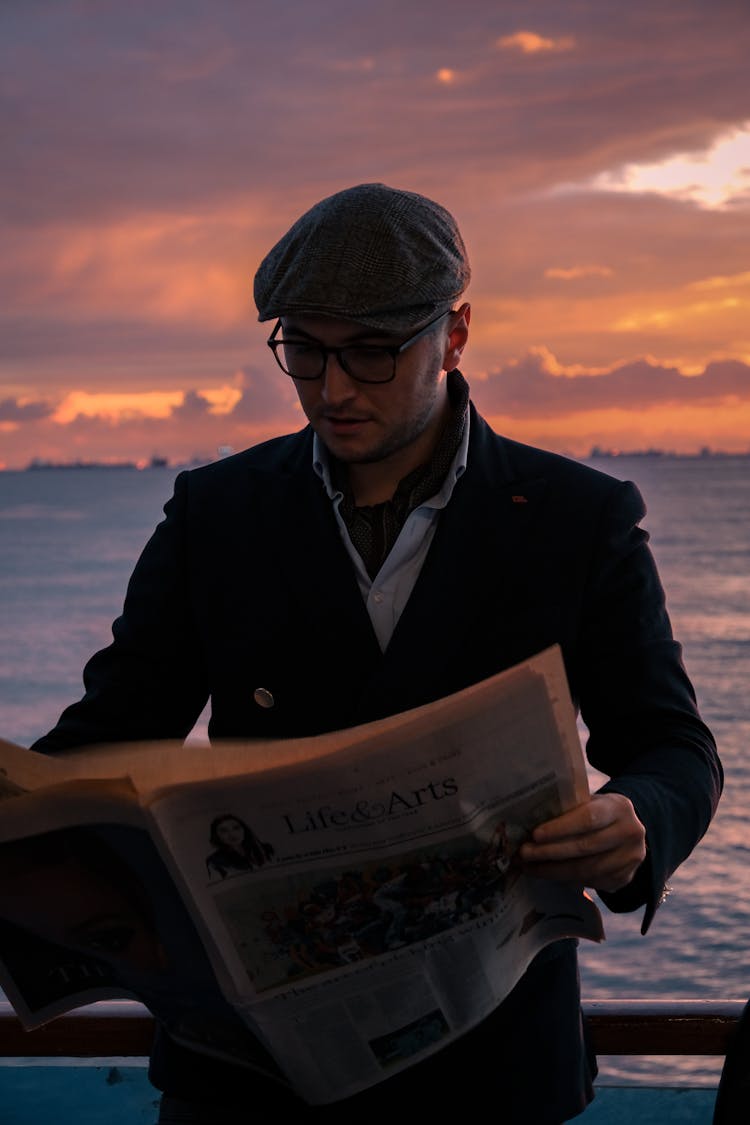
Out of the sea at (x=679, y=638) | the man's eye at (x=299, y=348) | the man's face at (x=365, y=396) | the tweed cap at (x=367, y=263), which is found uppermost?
the tweed cap at (x=367, y=263)

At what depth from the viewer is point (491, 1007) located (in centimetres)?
103

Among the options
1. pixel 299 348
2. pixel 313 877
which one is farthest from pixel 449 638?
pixel 313 877

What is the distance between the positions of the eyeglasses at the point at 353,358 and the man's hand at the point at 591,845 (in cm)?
46

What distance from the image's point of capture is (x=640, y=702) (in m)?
1.24

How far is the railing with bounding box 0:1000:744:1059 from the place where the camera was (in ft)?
4.96

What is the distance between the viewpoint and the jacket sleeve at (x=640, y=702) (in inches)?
44.8

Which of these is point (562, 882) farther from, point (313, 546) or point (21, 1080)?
point (21, 1080)

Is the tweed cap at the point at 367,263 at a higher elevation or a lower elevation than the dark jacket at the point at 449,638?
higher

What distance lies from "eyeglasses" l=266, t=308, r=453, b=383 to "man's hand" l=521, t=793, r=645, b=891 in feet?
1.52

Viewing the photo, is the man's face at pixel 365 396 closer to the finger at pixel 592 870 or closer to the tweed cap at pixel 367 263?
the tweed cap at pixel 367 263

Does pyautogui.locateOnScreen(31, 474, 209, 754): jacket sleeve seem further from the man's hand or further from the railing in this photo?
the man's hand

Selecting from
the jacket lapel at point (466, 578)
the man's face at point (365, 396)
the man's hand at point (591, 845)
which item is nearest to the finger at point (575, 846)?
the man's hand at point (591, 845)

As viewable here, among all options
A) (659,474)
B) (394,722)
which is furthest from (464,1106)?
(659,474)

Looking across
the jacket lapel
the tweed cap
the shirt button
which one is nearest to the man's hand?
the jacket lapel
